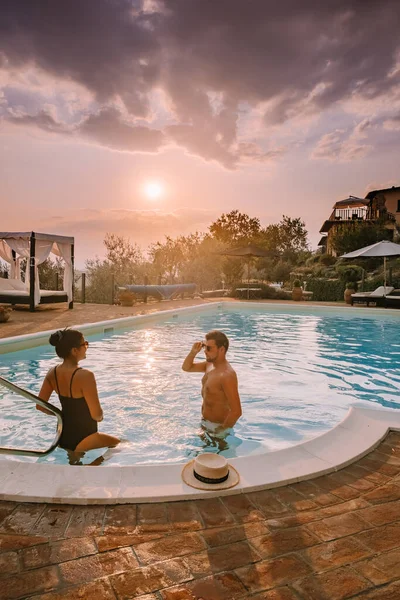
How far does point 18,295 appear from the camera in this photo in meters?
12.7

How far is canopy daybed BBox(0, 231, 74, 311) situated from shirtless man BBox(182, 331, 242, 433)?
10069 millimetres

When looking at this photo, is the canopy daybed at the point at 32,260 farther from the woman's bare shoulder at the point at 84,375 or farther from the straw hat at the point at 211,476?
the straw hat at the point at 211,476

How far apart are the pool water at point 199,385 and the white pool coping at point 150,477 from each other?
114 centimetres

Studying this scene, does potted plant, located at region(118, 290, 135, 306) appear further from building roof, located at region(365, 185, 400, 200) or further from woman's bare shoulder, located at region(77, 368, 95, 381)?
building roof, located at region(365, 185, 400, 200)

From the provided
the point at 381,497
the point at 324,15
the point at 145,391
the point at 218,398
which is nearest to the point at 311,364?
the point at 145,391

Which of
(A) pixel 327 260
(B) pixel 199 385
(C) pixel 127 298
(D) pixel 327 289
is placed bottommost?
(B) pixel 199 385

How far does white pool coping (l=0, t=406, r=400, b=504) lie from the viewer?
213 cm

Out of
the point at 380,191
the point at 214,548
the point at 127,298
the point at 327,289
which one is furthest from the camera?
the point at 380,191

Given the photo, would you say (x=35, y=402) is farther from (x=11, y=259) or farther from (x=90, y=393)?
(x=11, y=259)

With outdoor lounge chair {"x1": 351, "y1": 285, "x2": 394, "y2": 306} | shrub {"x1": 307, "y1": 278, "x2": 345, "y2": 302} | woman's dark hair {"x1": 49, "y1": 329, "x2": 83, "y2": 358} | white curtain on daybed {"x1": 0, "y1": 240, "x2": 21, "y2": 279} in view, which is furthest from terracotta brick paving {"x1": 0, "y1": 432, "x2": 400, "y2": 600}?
shrub {"x1": 307, "y1": 278, "x2": 345, "y2": 302}

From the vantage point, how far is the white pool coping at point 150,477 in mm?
2131

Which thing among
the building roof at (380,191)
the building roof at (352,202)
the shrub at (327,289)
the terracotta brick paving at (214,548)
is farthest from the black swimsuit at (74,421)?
the building roof at (380,191)

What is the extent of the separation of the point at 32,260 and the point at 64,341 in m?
10.6

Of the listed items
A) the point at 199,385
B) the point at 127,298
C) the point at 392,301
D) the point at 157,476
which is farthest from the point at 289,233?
the point at 157,476
